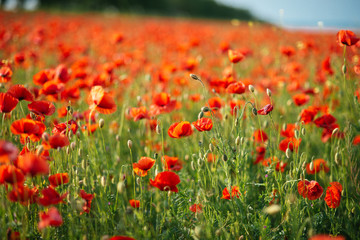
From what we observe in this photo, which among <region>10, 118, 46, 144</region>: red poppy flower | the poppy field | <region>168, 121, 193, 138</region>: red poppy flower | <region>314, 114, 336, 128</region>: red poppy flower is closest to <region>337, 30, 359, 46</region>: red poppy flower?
the poppy field

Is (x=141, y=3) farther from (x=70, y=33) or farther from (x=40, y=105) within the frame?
(x=40, y=105)

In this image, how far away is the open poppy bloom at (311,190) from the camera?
142 centimetres

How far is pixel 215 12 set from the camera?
32.7 m

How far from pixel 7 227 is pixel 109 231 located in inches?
18.6

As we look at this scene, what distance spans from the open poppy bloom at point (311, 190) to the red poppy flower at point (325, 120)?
544 mm

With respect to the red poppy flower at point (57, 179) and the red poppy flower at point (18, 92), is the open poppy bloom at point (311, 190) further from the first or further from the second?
the red poppy flower at point (18, 92)

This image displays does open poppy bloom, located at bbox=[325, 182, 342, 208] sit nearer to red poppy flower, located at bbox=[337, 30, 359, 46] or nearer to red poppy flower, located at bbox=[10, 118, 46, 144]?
red poppy flower, located at bbox=[337, 30, 359, 46]

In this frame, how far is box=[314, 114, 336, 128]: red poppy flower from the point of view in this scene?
1.86m

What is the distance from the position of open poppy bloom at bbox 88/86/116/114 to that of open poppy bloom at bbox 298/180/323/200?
1.16 metres

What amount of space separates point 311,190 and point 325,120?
63 centimetres

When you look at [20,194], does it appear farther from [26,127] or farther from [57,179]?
[26,127]

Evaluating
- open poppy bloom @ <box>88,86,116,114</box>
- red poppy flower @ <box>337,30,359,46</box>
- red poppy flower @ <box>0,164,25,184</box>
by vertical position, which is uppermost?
red poppy flower @ <box>337,30,359,46</box>

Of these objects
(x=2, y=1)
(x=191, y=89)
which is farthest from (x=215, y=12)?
(x=191, y=89)

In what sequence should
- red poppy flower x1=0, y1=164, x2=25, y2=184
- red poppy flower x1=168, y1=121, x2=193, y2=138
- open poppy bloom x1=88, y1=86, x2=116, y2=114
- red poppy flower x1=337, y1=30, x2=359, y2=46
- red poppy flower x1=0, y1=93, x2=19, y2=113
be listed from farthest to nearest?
red poppy flower x1=337, y1=30, x2=359, y2=46, open poppy bloom x1=88, y1=86, x2=116, y2=114, red poppy flower x1=168, y1=121, x2=193, y2=138, red poppy flower x1=0, y1=93, x2=19, y2=113, red poppy flower x1=0, y1=164, x2=25, y2=184
